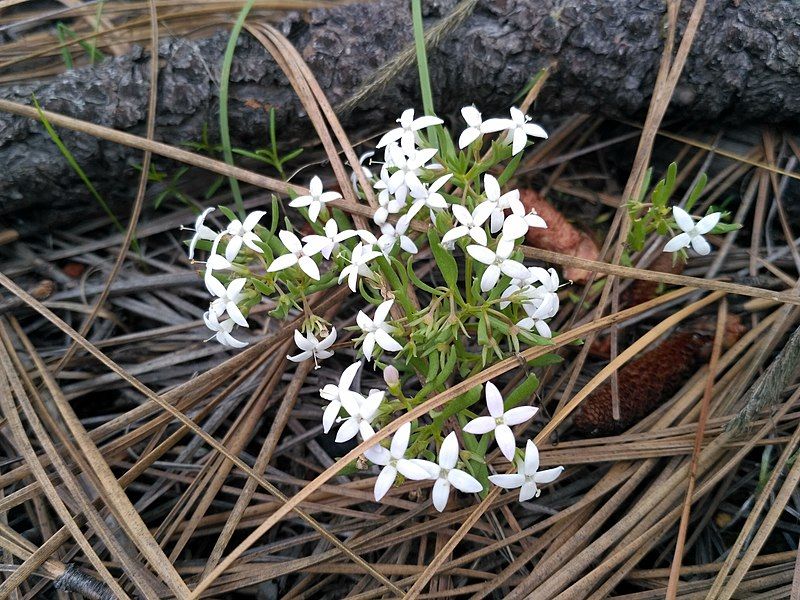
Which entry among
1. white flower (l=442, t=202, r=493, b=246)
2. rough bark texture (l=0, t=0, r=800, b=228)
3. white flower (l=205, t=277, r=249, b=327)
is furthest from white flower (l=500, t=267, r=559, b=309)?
rough bark texture (l=0, t=0, r=800, b=228)

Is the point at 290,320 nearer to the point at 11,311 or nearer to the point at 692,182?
the point at 11,311

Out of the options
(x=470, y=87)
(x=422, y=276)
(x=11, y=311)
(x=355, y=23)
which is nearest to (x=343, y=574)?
(x=422, y=276)

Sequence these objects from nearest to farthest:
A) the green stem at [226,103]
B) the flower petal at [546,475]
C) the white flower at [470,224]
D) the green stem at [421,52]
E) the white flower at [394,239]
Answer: the flower petal at [546,475], the white flower at [470,224], the white flower at [394,239], the green stem at [421,52], the green stem at [226,103]

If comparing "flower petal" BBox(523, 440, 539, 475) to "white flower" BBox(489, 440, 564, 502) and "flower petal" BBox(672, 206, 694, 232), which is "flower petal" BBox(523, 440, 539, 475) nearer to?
"white flower" BBox(489, 440, 564, 502)

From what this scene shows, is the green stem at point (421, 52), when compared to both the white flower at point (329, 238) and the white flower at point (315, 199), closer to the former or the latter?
the white flower at point (315, 199)

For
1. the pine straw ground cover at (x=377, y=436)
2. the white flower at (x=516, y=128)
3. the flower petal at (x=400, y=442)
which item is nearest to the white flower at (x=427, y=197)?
the white flower at (x=516, y=128)
